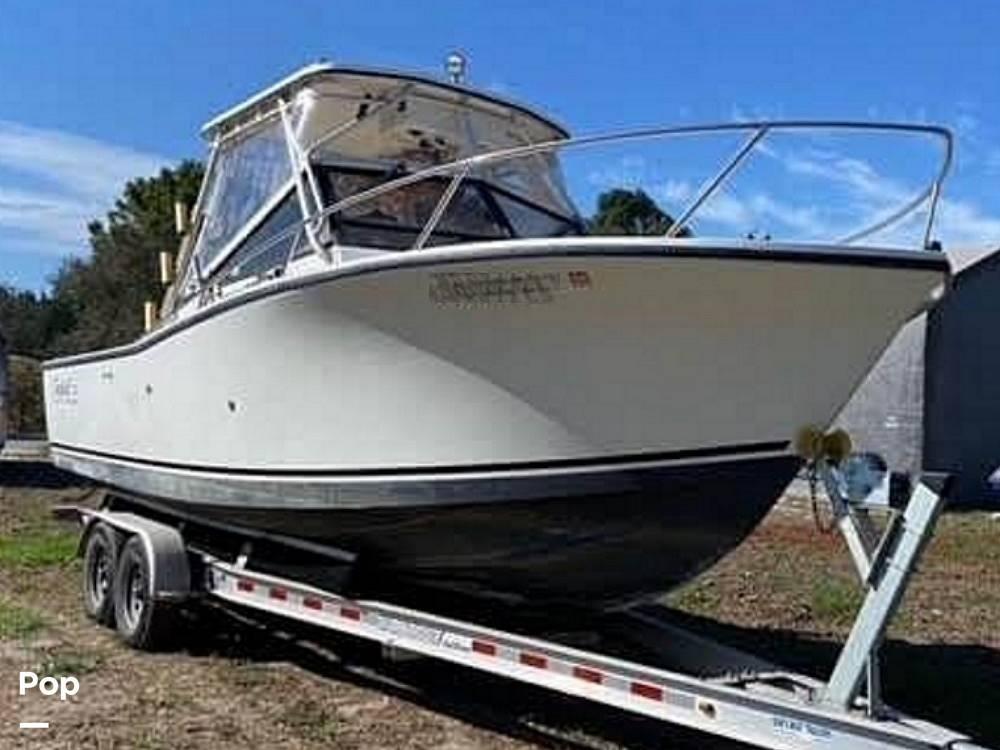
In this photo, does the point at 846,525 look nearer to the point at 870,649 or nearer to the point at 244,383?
the point at 870,649

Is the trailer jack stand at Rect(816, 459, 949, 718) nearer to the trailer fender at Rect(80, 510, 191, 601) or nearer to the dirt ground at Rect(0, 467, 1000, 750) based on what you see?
the dirt ground at Rect(0, 467, 1000, 750)

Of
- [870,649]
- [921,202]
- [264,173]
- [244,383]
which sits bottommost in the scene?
[870,649]

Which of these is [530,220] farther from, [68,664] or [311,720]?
[68,664]

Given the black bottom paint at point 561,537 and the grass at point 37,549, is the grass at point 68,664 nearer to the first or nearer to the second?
the black bottom paint at point 561,537

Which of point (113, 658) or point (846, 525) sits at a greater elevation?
point (846, 525)

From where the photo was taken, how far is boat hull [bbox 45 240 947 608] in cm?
549

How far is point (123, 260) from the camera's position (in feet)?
170

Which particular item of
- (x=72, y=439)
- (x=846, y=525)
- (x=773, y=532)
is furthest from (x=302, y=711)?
(x=773, y=532)

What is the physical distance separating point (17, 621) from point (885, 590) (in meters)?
6.02

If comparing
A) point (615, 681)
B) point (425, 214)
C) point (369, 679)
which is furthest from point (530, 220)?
point (615, 681)

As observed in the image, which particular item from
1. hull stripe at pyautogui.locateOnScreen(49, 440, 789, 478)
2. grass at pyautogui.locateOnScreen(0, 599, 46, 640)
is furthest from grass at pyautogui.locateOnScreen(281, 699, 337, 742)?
grass at pyautogui.locateOnScreen(0, 599, 46, 640)

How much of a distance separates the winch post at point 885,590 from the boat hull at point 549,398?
63cm

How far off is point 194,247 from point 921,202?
4.98m

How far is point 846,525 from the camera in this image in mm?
5469
